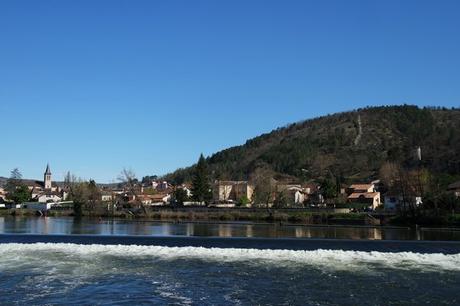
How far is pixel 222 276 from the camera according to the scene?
2167 cm

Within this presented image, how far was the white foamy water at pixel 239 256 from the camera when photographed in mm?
25234

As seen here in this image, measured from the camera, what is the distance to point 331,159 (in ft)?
578

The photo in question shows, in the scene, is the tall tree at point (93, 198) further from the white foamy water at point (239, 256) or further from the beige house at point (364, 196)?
the white foamy water at point (239, 256)

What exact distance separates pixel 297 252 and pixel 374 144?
164 metres

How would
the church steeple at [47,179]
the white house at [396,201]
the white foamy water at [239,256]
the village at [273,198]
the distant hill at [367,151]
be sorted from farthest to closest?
the church steeple at [47,179], the distant hill at [367,151], the village at [273,198], the white house at [396,201], the white foamy water at [239,256]

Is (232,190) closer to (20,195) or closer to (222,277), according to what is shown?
(20,195)

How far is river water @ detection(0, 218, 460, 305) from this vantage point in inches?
682

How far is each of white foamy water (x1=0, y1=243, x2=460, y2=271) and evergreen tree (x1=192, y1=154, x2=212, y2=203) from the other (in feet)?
235

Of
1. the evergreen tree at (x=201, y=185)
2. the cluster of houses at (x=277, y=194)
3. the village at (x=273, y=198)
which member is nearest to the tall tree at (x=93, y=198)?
the village at (x=273, y=198)

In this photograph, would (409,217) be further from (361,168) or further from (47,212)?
(361,168)

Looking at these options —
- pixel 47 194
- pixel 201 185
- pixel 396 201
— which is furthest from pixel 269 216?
pixel 47 194

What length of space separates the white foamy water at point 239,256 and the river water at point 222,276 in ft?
0.17

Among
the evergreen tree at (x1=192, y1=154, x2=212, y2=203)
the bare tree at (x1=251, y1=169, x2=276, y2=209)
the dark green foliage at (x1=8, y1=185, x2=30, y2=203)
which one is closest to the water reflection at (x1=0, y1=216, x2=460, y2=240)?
the bare tree at (x1=251, y1=169, x2=276, y2=209)

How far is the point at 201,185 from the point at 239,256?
75.8m
